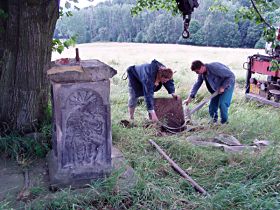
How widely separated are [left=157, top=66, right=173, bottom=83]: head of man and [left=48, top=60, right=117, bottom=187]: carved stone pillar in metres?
2.12

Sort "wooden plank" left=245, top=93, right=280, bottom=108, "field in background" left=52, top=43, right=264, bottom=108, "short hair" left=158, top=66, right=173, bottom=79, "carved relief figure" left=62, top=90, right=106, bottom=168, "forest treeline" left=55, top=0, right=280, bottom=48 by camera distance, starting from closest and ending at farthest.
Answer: "carved relief figure" left=62, top=90, right=106, bottom=168, "short hair" left=158, top=66, right=173, bottom=79, "wooden plank" left=245, top=93, right=280, bottom=108, "field in background" left=52, top=43, right=264, bottom=108, "forest treeline" left=55, top=0, right=280, bottom=48

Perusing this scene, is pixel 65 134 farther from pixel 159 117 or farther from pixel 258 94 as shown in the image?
pixel 258 94

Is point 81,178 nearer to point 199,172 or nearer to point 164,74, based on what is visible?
point 199,172

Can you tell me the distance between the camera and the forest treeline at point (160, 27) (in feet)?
44.0

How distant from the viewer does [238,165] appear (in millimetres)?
3791

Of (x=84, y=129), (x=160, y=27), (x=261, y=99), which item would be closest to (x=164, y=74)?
A: (x=84, y=129)

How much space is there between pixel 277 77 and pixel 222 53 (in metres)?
8.24

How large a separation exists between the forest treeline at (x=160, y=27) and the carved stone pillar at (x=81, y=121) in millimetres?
9253

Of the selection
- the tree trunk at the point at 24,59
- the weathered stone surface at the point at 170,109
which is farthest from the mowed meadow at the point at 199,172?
the tree trunk at the point at 24,59

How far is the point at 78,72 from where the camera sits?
3.00m

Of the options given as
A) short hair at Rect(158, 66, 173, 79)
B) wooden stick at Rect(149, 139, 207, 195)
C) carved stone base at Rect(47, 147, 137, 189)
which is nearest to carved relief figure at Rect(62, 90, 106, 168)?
carved stone base at Rect(47, 147, 137, 189)

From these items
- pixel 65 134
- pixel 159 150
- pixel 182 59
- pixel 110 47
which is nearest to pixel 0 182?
pixel 65 134

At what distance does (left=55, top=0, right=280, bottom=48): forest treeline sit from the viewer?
13.4m

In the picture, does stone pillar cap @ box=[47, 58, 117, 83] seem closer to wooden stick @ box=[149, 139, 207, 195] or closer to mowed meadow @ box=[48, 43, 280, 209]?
mowed meadow @ box=[48, 43, 280, 209]
